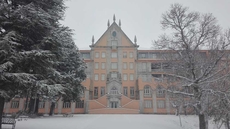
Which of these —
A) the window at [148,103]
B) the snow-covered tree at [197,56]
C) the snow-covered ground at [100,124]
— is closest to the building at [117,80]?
the window at [148,103]

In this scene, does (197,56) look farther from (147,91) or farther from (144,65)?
(144,65)

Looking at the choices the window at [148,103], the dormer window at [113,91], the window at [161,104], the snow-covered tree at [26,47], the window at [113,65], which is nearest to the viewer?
the snow-covered tree at [26,47]

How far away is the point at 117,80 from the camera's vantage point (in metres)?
42.1

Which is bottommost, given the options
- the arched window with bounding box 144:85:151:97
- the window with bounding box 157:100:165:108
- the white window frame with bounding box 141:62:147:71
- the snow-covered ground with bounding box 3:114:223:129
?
the snow-covered ground with bounding box 3:114:223:129

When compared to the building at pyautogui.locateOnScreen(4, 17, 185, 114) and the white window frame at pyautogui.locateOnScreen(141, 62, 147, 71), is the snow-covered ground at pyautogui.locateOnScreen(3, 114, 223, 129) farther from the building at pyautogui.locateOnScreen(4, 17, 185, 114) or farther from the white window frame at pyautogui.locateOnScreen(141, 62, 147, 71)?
the white window frame at pyautogui.locateOnScreen(141, 62, 147, 71)

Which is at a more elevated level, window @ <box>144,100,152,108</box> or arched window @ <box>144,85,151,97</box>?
arched window @ <box>144,85,151,97</box>

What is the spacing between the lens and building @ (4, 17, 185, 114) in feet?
124

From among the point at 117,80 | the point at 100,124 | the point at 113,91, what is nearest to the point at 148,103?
the point at 113,91

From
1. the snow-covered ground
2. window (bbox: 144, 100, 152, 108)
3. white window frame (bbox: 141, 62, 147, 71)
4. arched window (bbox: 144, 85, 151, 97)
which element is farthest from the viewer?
white window frame (bbox: 141, 62, 147, 71)

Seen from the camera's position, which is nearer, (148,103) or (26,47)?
(26,47)

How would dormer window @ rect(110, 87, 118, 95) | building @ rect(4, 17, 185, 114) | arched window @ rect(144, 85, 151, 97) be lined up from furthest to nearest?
dormer window @ rect(110, 87, 118, 95) → arched window @ rect(144, 85, 151, 97) → building @ rect(4, 17, 185, 114)

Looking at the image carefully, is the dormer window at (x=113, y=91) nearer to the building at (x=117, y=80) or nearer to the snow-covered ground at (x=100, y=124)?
the building at (x=117, y=80)

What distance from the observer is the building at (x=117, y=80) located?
3781 cm

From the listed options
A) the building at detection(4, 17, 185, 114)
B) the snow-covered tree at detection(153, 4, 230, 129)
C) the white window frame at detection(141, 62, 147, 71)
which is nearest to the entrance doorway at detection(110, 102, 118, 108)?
the building at detection(4, 17, 185, 114)
